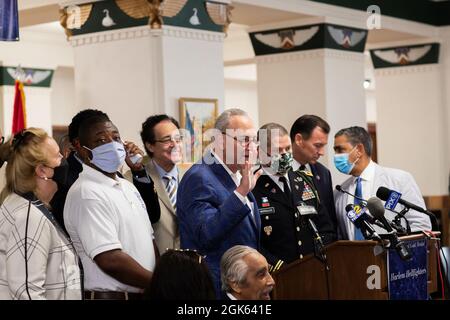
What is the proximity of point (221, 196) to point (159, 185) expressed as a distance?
0.70 meters

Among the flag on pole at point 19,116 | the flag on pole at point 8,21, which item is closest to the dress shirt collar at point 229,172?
the flag on pole at point 8,21

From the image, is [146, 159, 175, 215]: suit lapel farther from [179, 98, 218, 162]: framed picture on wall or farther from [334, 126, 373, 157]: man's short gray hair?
[179, 98, 218, 162]: framed picture on wall

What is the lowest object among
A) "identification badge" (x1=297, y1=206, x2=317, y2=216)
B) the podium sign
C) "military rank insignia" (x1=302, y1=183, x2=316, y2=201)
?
the podium sign

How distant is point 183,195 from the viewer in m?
3.97

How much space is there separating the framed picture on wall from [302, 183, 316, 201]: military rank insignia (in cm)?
311

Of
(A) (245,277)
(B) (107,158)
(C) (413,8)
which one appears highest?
(C) (413,8)

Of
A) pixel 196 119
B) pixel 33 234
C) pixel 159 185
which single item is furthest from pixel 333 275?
pixel 196 119

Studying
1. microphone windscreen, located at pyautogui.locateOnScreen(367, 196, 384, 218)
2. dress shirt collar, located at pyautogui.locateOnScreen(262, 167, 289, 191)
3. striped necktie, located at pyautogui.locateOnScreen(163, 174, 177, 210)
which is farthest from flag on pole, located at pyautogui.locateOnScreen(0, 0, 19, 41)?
microphone windscreen, located at pyautogui.locateOnScreen(367, 196, 384, 218)

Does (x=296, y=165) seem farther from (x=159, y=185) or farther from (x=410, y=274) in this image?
(x=410, y=274)

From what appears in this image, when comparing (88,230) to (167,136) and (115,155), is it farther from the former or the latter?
(167,136)

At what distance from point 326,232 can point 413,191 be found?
0.74 metres

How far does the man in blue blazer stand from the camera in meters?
3.73

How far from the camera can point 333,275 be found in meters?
4.29
